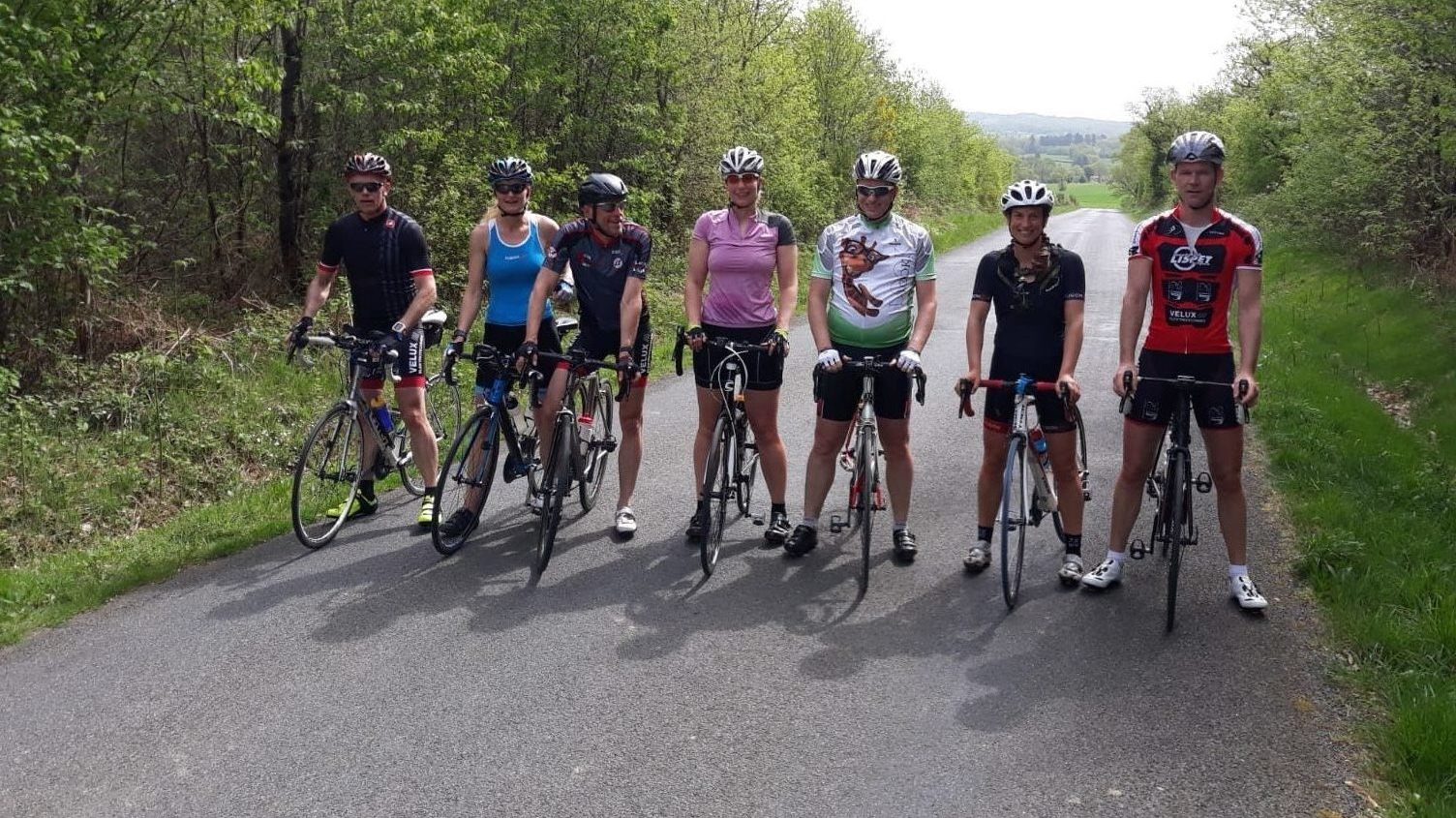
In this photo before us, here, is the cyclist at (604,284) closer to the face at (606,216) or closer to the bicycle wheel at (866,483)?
the face at (606,216)

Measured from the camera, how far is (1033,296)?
5.42m

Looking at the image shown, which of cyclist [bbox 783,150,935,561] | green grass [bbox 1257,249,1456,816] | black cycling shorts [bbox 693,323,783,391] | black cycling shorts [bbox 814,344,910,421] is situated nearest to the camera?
green grass [bbox 1257,249,1456,816]

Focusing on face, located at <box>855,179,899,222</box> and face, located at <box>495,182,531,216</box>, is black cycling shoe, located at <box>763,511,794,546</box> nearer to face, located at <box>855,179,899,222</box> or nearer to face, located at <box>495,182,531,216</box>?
face, located at <box>855,179,899,222</box>

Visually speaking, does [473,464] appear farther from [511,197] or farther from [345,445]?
[511,197]

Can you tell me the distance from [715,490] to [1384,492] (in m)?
4.85

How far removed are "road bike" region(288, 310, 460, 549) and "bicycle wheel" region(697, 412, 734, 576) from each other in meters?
1.89

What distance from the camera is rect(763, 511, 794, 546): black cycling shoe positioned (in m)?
6.32

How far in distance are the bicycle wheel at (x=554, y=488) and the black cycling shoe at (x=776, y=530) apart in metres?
1.22

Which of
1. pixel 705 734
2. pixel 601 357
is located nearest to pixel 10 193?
pixel 601 357

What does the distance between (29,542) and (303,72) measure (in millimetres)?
9472

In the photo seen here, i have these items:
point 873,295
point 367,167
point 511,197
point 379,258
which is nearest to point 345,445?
point 379,258

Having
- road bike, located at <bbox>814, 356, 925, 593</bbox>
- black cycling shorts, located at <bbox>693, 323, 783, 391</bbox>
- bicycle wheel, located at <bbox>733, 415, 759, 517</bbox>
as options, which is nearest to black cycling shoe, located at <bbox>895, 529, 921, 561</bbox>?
road bike, located at <bbox>814, 356, 925, 593</bbox>

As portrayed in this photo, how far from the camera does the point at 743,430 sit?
6.26 meters

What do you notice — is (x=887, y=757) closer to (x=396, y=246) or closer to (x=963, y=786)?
(x=963, y=786)
